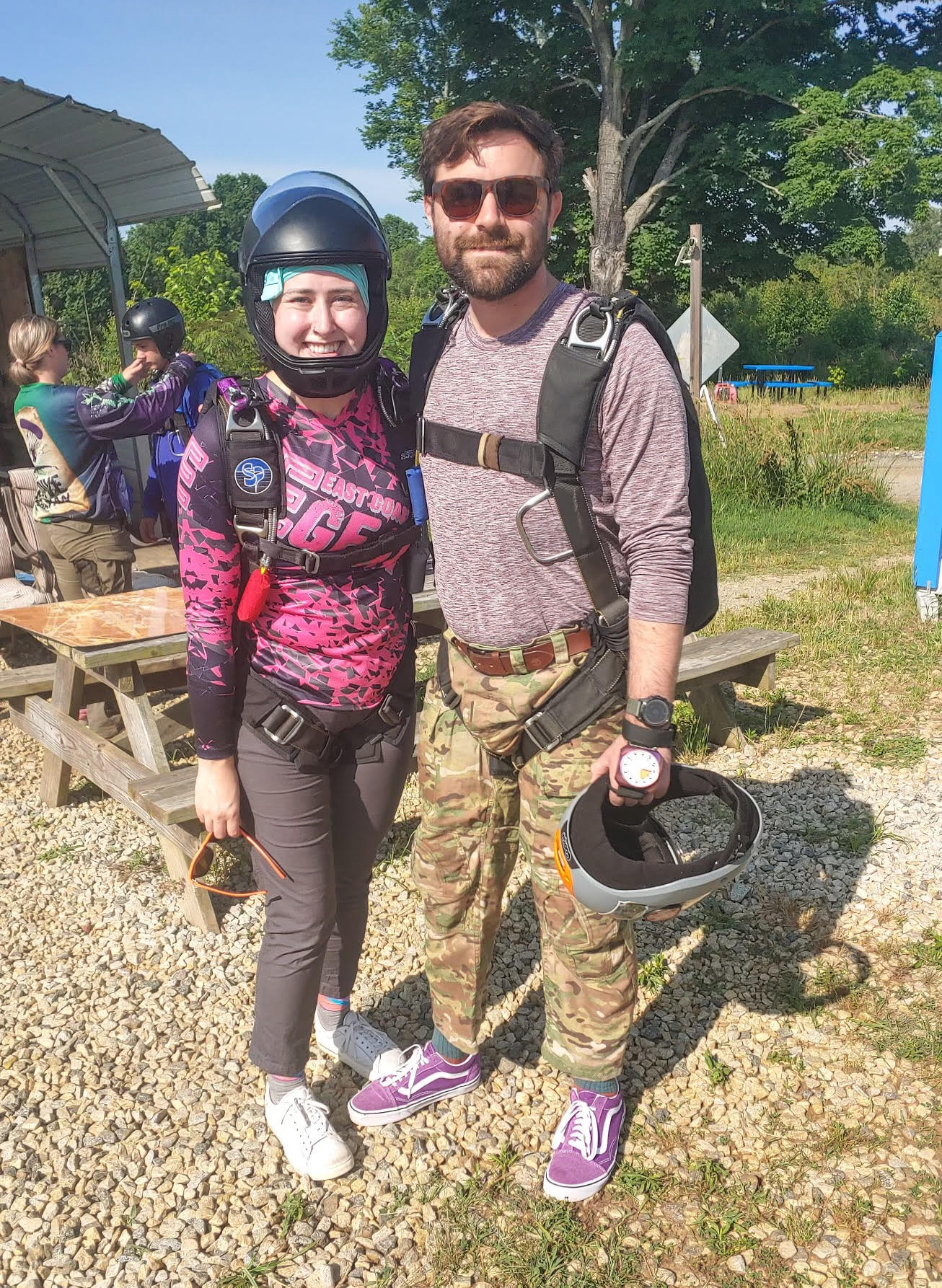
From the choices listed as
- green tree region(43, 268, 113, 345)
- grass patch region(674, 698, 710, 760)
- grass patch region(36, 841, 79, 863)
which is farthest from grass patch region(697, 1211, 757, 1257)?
green tree region(43, 268, 113, 345)

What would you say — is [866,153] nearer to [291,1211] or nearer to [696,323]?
[696,323]

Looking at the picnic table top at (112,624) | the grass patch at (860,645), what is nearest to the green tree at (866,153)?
the grass patch at (860,645)

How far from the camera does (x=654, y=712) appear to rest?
6.59 ft

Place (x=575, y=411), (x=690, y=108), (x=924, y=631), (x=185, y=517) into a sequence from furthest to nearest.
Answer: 1. (x=690, y=108)
2. (x=924, y=631)
3. (x=185, y=517)
4. (x=575, y=411)

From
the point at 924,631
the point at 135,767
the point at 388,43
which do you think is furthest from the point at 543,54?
the point at 135,767

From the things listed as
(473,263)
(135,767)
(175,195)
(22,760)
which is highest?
(175,195)

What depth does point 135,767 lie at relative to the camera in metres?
4.03

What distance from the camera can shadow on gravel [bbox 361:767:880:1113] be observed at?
10.0 feet

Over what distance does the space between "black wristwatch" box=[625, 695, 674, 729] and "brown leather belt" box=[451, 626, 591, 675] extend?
0.70ft

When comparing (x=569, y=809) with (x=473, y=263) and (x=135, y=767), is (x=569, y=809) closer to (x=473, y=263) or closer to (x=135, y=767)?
(x=473, y=263)

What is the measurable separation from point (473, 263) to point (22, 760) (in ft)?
14.1

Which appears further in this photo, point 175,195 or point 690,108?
point 690,108

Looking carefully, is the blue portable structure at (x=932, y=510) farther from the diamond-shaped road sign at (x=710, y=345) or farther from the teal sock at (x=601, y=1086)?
the teal sock at (x=601, y=1086)

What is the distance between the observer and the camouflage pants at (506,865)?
88.1 inches
